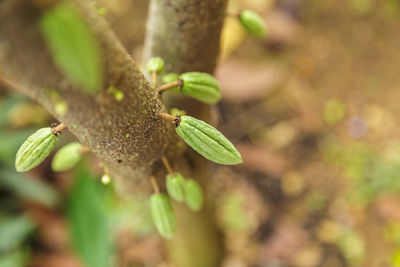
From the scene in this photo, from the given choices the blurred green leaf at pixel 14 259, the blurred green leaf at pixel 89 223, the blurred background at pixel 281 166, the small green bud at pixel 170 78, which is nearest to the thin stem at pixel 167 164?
the small green bud at pixel 170 78

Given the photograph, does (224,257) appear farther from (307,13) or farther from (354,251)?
(307,13)

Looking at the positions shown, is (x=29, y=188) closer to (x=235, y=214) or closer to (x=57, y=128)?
(x=235, y=214)

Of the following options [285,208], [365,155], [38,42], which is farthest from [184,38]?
[365,155]

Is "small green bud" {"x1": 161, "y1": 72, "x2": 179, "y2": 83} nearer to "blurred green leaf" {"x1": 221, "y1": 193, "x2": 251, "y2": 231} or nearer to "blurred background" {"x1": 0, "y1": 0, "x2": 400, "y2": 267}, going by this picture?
"blurred background" {"x1": 0, "y1": 0, "x2": 400, "y2": 267}

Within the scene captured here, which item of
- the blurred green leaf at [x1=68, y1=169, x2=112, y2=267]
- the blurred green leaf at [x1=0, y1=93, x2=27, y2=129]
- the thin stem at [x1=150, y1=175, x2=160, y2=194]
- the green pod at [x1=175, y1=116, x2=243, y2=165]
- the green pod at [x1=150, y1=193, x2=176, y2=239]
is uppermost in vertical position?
the green pod at [x1=175, y1=116, x2=243, y2=165]

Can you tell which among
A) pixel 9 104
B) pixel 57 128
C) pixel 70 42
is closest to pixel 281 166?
pixel 9 104

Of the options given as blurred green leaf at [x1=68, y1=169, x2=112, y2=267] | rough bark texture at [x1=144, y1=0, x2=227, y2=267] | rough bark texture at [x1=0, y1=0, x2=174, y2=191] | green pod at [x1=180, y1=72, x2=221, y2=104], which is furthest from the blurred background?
rough bark texture at [x1=0, y1=0, x2=174, y2=191]

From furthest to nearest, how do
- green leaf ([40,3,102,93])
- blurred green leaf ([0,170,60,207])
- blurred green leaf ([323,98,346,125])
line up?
blurred green leaf ([323,98,346,125]) → blurred green leaf ([0,170,60,207]) → green leaf ([40,3,102,93])

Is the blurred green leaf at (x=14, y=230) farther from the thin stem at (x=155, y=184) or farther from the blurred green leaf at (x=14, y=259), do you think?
the thin stem at (x=155, y=184)
